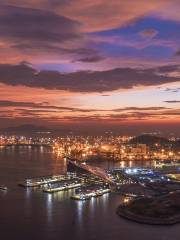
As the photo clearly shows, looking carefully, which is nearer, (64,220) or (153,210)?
(64,220)

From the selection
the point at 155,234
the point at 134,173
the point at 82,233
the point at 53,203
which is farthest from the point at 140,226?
the point at 134,173

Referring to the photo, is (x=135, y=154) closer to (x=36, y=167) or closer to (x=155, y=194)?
(x=36, y=167)

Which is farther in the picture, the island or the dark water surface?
the island

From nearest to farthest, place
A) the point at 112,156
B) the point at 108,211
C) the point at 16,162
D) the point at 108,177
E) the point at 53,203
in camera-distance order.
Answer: the point at 108,211 < the point at 53,203 < the point at 108,177 < the point at 16,162 < the point at 112,156

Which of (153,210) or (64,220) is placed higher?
(153,210)

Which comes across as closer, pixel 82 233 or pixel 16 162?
pixel 82 233

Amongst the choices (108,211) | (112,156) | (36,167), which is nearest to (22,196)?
(108,211)

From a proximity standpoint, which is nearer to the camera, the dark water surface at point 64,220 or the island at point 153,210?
the dark water surface at point 64,220

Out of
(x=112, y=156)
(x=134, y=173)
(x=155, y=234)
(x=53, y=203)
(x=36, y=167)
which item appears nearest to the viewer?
(x=155, y=234)
